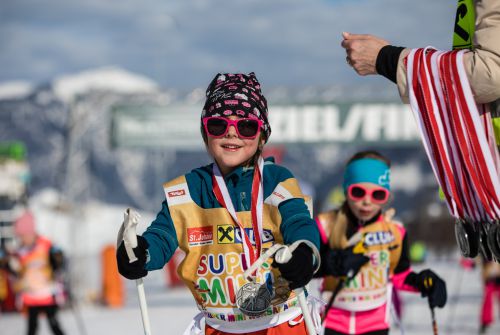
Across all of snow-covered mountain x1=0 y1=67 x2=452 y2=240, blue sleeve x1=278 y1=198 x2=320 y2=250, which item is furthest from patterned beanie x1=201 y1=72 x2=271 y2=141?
snow-covered mountain x1=0 y1=67 x2=452 y2=240

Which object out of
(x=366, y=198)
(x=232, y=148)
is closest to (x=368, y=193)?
(x=366, y=198)

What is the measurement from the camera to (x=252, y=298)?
267cm

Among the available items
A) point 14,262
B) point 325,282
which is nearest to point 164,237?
point 325,282

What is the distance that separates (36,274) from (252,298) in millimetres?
5861

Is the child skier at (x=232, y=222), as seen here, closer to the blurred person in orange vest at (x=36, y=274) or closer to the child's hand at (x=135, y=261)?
the child's hand at (x=135, y=261)

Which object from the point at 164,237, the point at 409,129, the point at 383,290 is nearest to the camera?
the point at 164,237

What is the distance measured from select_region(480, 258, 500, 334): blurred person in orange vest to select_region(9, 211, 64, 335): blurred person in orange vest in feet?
15.8

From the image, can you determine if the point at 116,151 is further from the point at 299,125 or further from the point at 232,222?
the point at 232,222

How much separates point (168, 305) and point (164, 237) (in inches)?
403

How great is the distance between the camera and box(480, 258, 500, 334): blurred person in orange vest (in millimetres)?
8828

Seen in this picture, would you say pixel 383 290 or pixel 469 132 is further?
pixel 383 290

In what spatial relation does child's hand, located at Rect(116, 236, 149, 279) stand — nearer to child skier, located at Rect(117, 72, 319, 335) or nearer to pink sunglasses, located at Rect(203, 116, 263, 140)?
child skier, located at Rect(117, 72, 319, 335)

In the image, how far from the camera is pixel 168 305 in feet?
41.7

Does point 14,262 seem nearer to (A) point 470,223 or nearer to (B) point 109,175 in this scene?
(A) point 470,223
